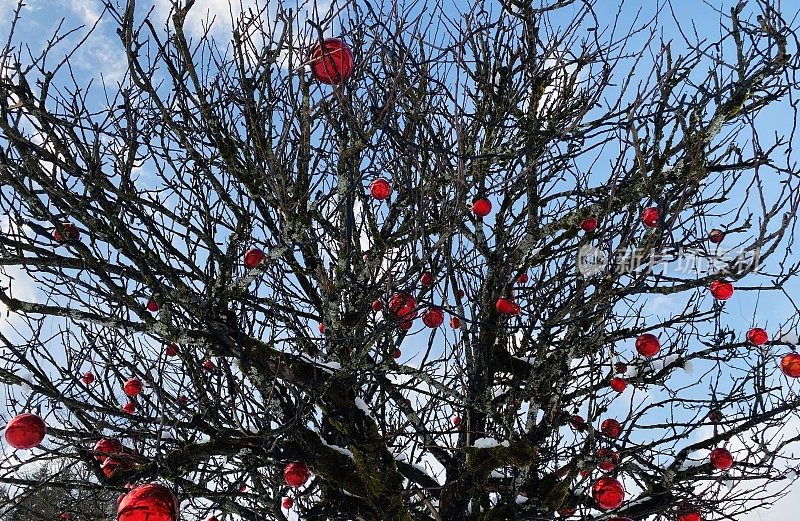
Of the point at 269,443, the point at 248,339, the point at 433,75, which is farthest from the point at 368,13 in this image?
the point at 269,443

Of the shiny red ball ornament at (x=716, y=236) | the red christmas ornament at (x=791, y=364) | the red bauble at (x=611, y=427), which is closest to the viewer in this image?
the red christmas ornament at (x=791, y=364)

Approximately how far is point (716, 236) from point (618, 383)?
1581 mm

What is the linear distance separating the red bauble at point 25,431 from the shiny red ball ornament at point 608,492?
3.31m

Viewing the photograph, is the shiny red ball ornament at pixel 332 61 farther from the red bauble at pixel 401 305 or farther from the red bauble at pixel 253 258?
the red bauble at pixel 401 305

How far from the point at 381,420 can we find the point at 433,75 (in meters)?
3.08

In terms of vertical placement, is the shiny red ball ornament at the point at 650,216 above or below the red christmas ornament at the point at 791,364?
above

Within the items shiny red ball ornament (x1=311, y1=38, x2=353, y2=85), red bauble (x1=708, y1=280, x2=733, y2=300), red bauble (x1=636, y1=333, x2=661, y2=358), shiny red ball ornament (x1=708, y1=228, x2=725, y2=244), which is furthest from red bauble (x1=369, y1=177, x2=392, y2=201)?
shiny red ball ornament (x1=708, y1=228, x2=725, y2=244)

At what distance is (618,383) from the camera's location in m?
4.41

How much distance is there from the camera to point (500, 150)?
4148 millimetres

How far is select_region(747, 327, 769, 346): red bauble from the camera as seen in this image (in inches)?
177

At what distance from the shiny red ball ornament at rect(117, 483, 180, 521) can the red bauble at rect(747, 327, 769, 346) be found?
14.3 feet

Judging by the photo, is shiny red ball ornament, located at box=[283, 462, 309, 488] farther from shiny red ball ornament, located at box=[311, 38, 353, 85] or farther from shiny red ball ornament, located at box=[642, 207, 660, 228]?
shiny red ball ornament, located at box=[642, 207, 660, 228]

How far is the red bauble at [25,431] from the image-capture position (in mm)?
3088

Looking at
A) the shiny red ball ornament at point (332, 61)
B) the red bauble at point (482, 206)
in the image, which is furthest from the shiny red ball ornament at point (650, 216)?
the shiny red ball ornament at point (332, 61)
